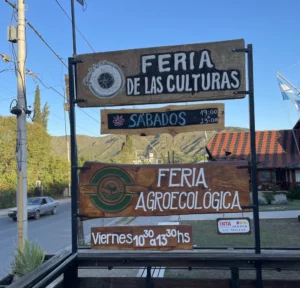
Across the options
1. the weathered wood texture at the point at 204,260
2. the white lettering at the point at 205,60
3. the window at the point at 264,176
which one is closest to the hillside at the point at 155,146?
the white lettering at the point at 205,60

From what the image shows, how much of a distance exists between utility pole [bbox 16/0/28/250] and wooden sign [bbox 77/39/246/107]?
11.0ft

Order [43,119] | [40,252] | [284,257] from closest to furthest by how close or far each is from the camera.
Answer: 1. [284,257]
2. [40,252]
3. [43,119]

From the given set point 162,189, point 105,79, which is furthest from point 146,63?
point 162,189

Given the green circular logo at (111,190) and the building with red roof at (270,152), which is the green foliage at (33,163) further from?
the green circular logo at (111,190)

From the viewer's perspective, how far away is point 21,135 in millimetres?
7301

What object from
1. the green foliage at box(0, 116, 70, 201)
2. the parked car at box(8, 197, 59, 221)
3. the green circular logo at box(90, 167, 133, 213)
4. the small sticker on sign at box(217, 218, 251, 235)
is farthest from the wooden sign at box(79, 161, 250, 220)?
the green foliage at box(0, 116, 70, 201)

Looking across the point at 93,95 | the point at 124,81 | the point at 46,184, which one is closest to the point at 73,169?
the point at 93,95

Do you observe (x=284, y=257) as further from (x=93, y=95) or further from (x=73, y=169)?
(x=93, y=95)

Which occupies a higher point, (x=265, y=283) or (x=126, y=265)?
(x=126, y=265)

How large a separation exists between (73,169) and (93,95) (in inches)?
38.3

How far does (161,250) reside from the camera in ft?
13.5

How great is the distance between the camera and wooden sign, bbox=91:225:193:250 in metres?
4.11

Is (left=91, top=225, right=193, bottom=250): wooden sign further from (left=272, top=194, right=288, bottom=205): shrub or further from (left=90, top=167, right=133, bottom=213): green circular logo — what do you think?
(left=272, top=194, right=288, bottom=205): shrub

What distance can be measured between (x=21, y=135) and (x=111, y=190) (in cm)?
383
